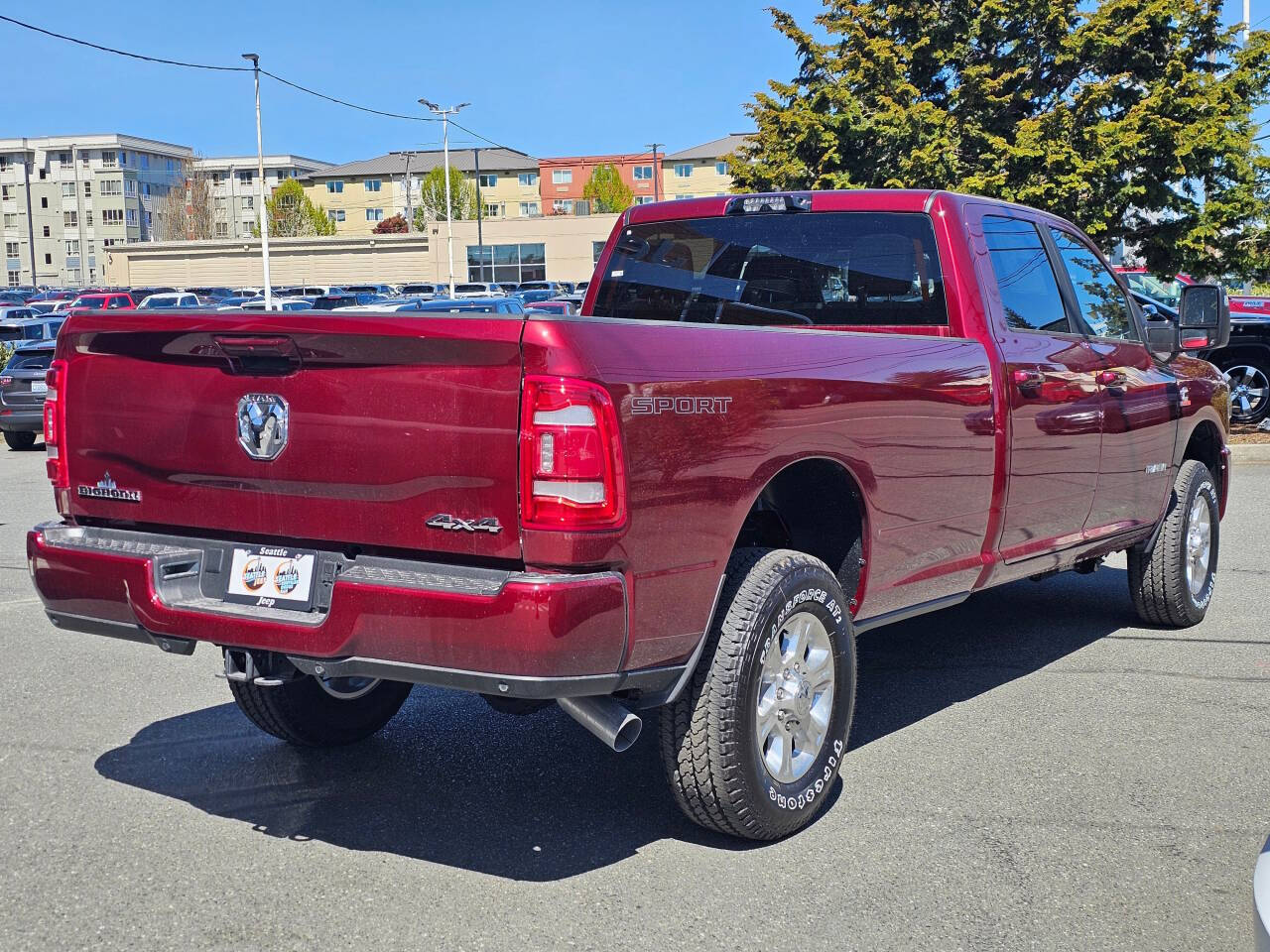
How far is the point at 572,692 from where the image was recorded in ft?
11.9

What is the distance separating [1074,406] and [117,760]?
3.98m

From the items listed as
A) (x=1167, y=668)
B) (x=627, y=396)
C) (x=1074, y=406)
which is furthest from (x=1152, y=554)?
(x=627, y=396)

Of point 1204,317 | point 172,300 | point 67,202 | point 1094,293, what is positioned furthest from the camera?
point 67,202

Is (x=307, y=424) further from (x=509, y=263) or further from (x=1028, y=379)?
(x=509, y=263)

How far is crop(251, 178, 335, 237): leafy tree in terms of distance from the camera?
104m

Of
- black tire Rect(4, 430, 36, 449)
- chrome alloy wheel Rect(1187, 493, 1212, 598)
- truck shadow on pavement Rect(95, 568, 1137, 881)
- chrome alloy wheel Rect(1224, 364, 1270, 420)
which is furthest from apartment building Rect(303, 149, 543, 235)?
truck shadow on pavement Rect(95, 568, 1137, 881)

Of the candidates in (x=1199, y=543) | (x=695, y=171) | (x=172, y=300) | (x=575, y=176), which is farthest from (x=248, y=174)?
(x=1199, y=543)

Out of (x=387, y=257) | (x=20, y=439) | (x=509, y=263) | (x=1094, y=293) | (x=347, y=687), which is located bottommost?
(x=20, y=439)

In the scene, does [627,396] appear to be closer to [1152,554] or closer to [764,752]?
[764,752]

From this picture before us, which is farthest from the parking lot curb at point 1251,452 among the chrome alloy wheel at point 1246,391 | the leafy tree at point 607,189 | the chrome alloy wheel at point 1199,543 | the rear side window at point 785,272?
the leafy tree at point 607,189

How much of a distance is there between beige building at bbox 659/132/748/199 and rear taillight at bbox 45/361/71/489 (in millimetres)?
115192

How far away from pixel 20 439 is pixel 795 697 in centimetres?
1860

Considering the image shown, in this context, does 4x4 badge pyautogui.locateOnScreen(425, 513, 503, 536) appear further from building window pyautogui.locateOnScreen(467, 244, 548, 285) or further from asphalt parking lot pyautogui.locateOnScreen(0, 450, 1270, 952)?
building window pyautogui.locateOnScreen(467, 244, 548, 285)

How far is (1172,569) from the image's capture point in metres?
6.96
